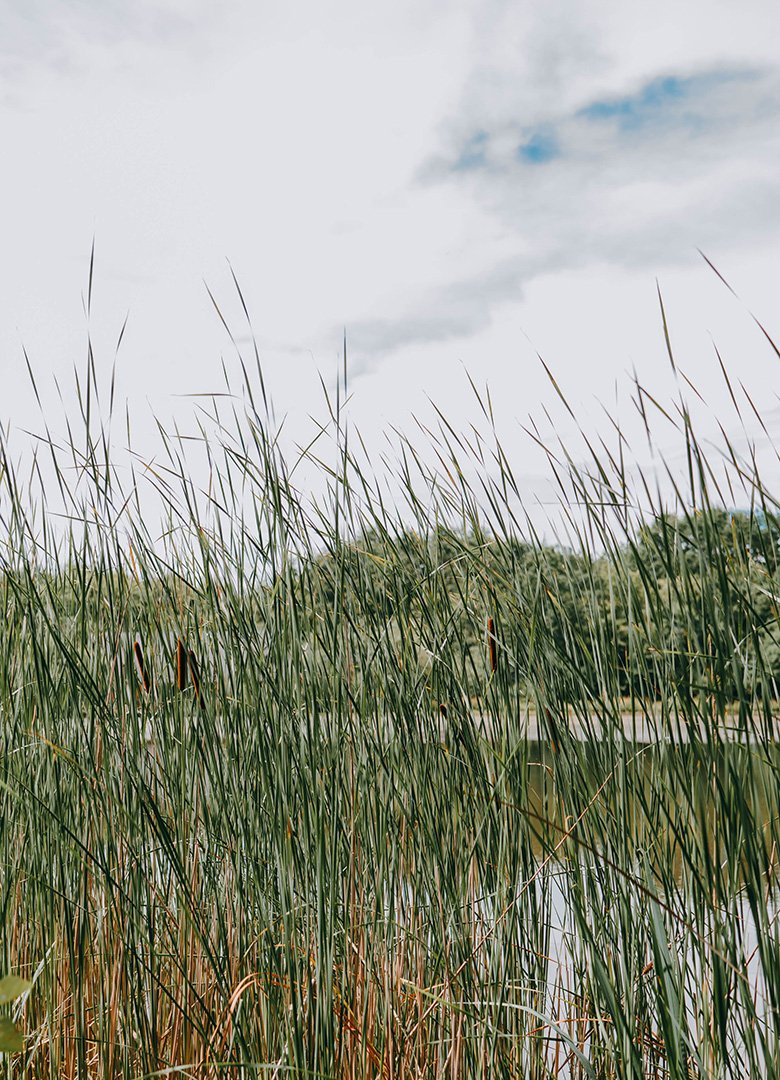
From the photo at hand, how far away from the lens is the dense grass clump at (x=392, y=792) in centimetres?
143

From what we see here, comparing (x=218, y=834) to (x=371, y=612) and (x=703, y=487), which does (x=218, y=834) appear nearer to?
(x=371, y=612)

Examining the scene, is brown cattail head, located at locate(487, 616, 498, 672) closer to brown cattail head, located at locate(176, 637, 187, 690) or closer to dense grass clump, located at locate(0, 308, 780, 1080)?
dense grass clump, located at locate(0, 308, 780, 1080)

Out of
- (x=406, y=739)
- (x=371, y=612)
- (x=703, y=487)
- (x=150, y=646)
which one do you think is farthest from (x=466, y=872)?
(x=703, y=487)

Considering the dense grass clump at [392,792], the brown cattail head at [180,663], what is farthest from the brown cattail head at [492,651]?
the brown cattail head at [180,663]

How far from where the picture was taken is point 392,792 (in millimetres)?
1741

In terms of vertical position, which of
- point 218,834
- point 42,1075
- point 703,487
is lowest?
point 42,1075

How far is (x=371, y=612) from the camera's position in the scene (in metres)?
1.81

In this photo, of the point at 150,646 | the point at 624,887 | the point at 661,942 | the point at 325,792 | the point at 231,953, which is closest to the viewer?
the point at 661,942

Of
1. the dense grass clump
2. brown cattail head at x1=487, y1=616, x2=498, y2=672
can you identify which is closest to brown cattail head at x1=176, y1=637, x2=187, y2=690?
the dense grass clump

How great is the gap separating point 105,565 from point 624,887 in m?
1.28

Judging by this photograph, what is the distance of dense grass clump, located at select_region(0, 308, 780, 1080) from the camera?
1.43m

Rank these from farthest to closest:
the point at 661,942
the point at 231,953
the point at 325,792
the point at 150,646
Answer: the point at 150,646 < the point at 231,953 < the point at 325,792 < the point at 661,942

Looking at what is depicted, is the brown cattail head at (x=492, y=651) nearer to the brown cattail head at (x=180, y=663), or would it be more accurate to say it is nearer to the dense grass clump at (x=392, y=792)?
the dense grass clump at (x=392, y=792)

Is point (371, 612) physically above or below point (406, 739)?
above
